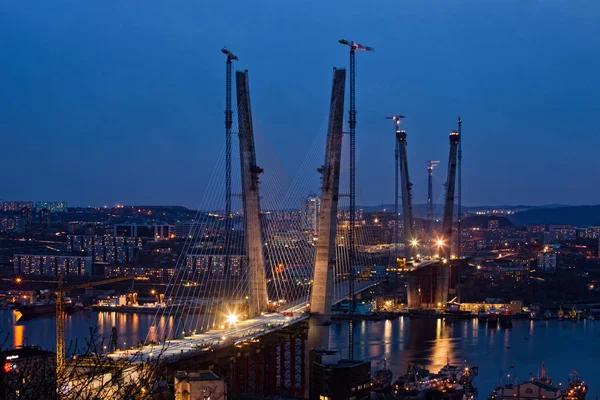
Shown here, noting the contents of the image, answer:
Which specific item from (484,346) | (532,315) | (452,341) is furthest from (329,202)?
(532,315)

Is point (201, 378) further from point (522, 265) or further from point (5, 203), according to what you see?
point (5, 203)

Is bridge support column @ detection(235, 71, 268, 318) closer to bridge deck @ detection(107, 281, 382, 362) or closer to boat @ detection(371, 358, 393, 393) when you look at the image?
bridge deck @ detection(107, 281, 382, 362)

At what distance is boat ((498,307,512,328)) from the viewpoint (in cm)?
1471

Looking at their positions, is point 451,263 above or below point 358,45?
below

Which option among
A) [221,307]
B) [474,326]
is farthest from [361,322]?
[221,307]

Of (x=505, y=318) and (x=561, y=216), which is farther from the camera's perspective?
(x=561, y=216)

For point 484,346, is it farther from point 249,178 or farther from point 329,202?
point 249,178

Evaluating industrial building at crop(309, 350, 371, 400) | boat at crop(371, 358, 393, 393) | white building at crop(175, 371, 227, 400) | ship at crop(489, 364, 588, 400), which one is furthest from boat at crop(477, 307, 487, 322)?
white building at crop(175, 371, 227, 400)

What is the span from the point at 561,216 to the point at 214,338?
166ft

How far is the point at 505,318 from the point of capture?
594 inches

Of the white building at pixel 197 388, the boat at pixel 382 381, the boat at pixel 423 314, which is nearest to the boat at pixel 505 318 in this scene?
the boat at pixel 423 314

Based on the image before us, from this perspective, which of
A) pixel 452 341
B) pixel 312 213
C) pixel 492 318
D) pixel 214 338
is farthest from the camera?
pixel 312 213

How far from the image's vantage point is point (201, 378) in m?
5.67

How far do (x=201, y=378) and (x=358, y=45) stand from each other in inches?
182
